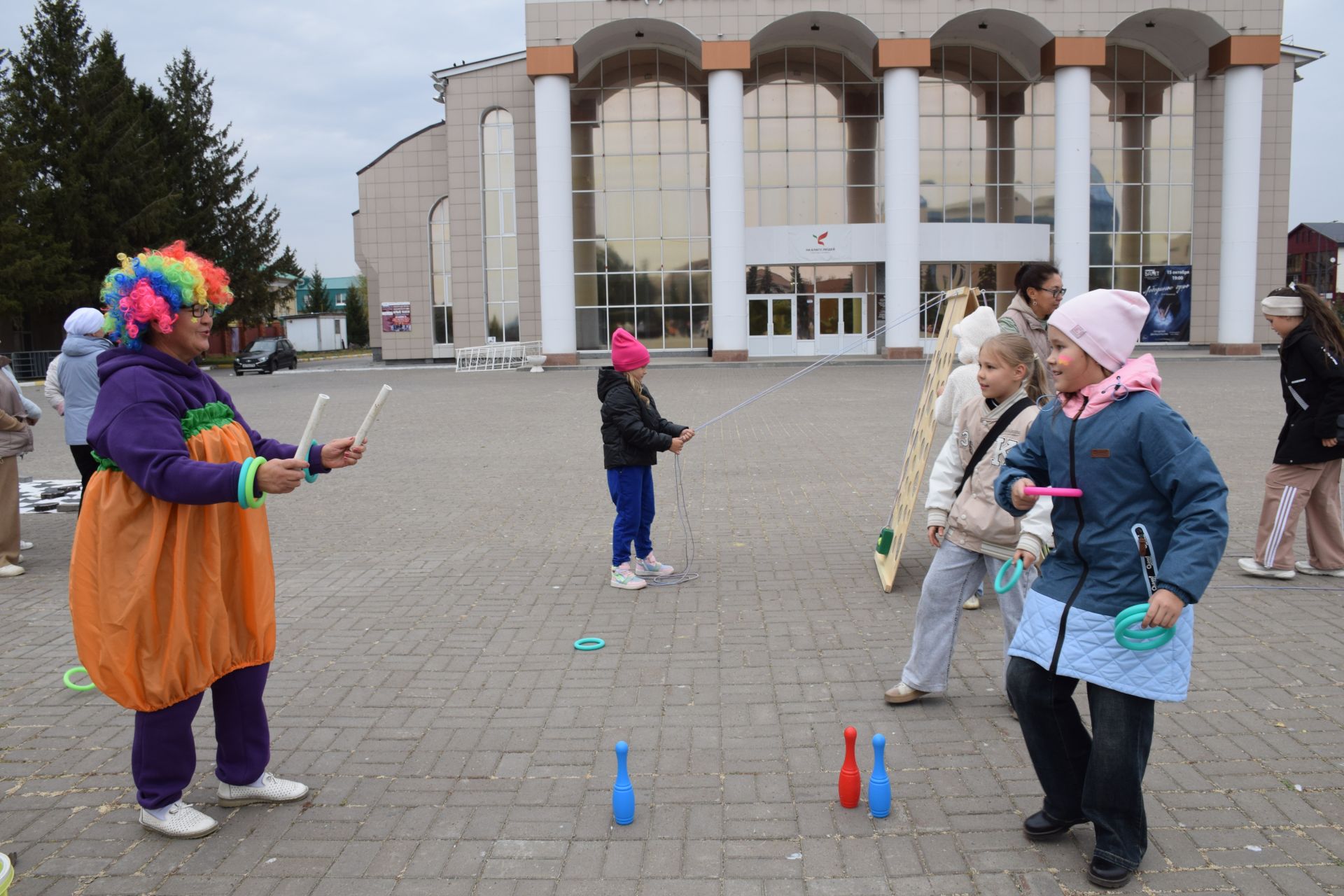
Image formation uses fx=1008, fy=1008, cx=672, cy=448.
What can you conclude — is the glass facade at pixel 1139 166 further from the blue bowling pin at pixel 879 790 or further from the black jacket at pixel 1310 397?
the blue bowling pin at pixel 879 790

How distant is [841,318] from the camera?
41.1m

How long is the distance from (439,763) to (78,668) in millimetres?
2557

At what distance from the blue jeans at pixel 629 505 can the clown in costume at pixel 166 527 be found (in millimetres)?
3322

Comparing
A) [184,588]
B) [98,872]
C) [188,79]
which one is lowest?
[98,872]

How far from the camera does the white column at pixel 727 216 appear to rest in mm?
36062

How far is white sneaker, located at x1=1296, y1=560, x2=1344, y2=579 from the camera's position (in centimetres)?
687

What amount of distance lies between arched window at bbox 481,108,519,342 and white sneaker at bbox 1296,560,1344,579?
38.0 metres

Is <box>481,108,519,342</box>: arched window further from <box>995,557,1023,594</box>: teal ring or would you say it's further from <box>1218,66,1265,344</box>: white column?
<box>995,557,1023,594</box>: teal ring

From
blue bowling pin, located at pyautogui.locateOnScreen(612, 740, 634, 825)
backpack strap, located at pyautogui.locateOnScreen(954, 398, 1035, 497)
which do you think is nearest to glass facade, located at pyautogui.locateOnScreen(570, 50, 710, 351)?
backpack strap, located at pyautogui.locateOnScreen(954, 398, 1035, 497)

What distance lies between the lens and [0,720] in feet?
15.8

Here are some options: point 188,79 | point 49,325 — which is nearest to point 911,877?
point 49,325

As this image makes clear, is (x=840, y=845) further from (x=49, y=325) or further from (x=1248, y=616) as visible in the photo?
(x=49, y=325)

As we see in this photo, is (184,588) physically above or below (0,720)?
above

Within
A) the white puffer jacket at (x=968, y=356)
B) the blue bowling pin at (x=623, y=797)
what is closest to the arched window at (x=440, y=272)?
the white puffer jacket at (x=968, y=356)
